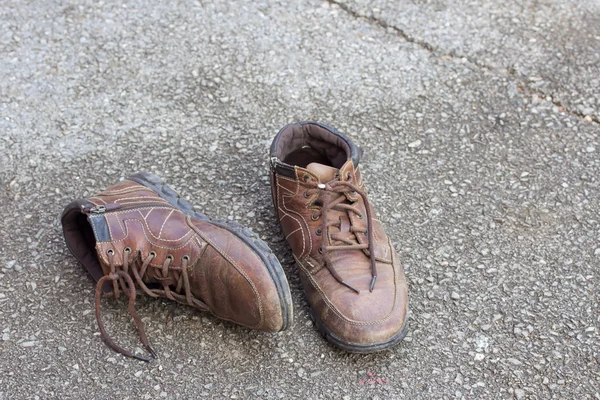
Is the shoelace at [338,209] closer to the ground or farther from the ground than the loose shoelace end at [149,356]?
farther from the ground

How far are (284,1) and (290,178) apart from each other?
1605 millimetres

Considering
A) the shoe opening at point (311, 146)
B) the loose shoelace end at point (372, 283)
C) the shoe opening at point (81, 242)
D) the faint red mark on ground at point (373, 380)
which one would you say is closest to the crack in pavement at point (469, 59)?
the shoe opening at point (311, 146)

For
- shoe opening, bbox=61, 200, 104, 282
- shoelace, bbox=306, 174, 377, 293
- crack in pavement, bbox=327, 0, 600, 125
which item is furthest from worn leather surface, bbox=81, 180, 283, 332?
crack in pavement, bbox=327, 0, 600, 125

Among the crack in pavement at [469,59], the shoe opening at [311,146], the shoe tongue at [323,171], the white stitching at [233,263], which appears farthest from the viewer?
the crack in pavement at [469,59]

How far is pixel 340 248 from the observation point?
6.97 feet

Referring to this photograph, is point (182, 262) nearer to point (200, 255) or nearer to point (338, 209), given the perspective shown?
point (200, 255)

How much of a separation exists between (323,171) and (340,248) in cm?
24

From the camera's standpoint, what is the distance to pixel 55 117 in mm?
2902

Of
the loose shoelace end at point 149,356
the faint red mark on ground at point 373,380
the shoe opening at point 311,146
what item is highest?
the shoe opening at point 311,146

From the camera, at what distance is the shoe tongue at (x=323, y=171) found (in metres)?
2.15

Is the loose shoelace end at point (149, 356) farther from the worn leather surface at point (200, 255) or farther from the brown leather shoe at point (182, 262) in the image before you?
the worn leather surface at point (200, 255)

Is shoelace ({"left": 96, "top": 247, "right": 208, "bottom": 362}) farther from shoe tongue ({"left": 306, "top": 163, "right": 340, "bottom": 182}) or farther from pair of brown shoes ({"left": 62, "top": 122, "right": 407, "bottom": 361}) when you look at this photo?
shoe tongue ({"left": 306, "top": 163, "right": 340, "bottom": 182})

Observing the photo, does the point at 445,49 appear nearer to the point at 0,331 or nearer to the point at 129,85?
the point at 129,85

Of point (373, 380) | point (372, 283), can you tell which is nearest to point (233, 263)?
point (372, 283)
